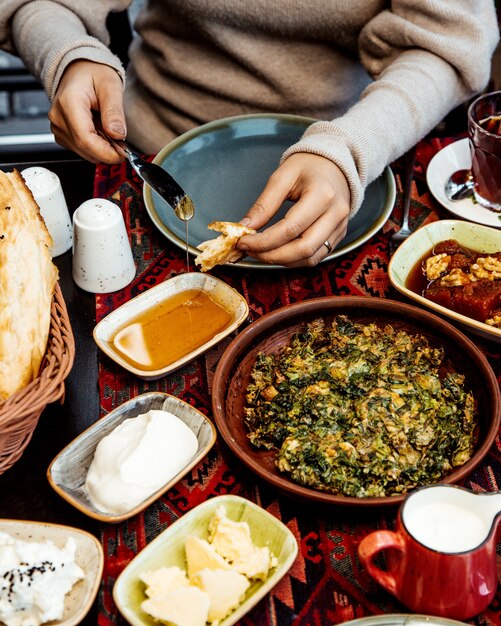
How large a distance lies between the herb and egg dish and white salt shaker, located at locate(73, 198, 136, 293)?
0.52 metres

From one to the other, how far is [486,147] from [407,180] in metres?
0.27

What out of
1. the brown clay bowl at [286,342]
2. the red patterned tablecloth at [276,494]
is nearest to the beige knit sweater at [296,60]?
the red patterned tablecloth at [276,494]

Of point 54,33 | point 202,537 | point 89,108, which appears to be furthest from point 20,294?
point 54,33

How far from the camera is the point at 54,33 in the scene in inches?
86.2

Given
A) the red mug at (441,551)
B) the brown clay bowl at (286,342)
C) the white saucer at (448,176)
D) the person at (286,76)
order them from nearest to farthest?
the red mug at (441,551) → the brown clay bowl at (286,342) → the person at (286,76) → the white saucer at (448,176)

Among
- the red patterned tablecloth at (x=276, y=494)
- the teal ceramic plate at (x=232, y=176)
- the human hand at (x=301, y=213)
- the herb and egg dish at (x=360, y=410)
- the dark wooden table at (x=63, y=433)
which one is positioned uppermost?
the human hand at (x=301, y=213)

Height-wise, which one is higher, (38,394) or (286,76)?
(286,76)

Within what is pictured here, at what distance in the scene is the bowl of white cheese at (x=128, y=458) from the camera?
1.33 metres

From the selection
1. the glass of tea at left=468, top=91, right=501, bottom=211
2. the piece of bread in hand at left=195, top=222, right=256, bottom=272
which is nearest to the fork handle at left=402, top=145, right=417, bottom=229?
the glass of tea at left=468, top=91, right=501, bottom=211

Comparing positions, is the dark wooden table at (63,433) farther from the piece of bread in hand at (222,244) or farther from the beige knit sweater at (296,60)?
the beige knit sweater at (296,60)

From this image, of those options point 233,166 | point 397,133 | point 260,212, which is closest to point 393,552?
point 260,212

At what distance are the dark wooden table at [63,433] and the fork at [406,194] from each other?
3.04 feet

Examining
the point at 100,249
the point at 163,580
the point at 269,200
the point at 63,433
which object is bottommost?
the point at 63,433

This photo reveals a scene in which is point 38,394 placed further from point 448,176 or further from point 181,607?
point 448,176
